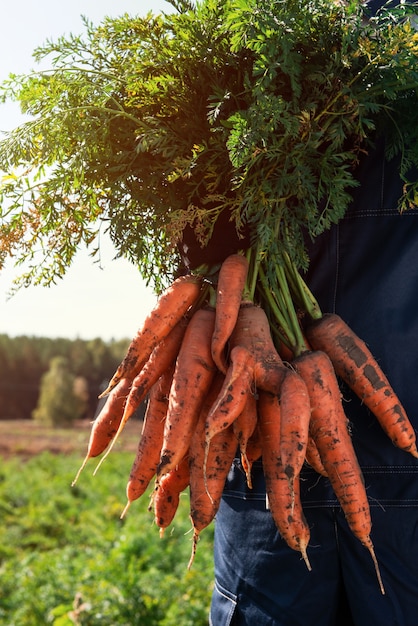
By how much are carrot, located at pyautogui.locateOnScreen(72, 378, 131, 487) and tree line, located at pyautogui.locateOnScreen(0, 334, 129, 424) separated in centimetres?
2955

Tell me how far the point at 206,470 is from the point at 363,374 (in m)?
0.47

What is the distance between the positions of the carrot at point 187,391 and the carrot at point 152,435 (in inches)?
5.2

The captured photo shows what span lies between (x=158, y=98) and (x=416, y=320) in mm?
878

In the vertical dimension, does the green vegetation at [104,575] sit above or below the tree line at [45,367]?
below

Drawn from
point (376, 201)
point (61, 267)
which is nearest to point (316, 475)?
point (376, 201)

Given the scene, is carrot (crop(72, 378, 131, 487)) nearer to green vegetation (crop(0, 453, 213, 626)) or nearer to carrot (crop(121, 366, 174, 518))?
carrot (crop(121, 366, 174, 518))

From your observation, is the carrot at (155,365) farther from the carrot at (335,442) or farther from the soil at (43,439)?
the soil at (43,439)

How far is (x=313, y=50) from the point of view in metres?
1.68

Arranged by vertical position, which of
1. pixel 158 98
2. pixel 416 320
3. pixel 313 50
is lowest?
pixel 416 320

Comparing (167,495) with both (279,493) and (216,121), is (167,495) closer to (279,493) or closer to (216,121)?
(279,493)

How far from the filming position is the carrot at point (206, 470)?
71.6 inches

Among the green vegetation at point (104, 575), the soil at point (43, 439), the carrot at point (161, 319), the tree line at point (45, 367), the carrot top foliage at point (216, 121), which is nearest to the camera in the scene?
the carrot top foliage at point (216, 121)

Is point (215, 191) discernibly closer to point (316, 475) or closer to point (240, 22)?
point (240, 22)

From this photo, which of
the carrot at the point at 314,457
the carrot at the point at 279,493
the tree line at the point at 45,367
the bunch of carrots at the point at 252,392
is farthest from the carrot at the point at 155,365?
the tree line at the point at 45,367
